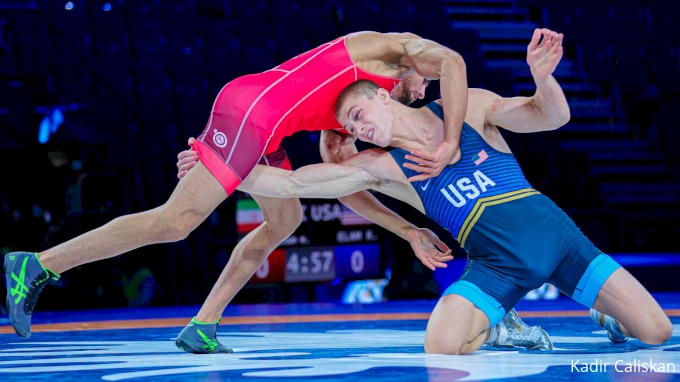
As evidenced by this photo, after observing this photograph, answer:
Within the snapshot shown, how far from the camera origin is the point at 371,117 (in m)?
3.02

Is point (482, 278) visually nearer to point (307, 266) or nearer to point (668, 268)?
point (307, 266)

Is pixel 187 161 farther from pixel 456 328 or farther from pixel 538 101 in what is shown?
pixel 538 101

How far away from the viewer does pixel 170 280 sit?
653 centimetres

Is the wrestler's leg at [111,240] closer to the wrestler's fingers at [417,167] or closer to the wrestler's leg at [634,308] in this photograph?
the wrestler's fingers at [417,167]

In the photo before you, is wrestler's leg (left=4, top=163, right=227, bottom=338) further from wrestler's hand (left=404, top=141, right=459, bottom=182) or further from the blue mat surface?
wrestler's hand (left=404, top=141, right=459, bottom=182)

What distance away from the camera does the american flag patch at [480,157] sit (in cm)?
301

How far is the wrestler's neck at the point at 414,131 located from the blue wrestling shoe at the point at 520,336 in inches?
27.3

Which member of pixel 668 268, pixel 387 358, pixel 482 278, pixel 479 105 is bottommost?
pixel 668 268

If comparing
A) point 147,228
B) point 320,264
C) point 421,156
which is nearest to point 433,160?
point 421,156

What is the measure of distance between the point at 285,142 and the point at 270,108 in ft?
14.1

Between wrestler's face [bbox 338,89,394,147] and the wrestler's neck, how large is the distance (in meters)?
0.03

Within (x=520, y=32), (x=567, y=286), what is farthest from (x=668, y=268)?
(x=567, y=286)

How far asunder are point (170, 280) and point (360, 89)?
151 inches

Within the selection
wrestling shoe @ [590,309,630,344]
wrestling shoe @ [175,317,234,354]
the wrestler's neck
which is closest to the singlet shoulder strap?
the wrestler's neck
